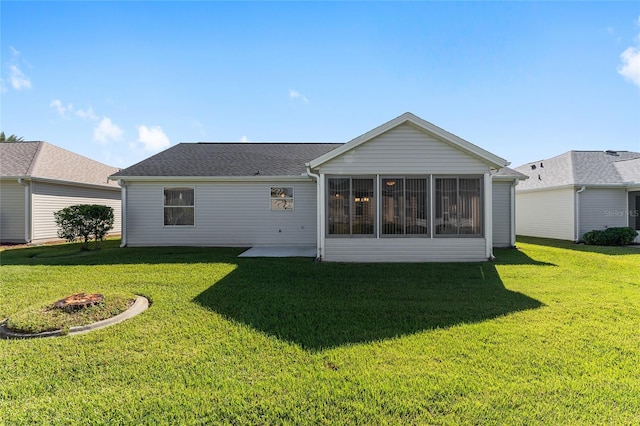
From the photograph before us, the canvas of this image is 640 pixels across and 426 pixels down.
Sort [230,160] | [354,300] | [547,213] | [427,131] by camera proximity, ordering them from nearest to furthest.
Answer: [354,300]
[427,131]
[230,160]
[547,213]

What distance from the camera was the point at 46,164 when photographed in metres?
15.0

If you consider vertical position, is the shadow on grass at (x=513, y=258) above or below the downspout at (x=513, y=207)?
below

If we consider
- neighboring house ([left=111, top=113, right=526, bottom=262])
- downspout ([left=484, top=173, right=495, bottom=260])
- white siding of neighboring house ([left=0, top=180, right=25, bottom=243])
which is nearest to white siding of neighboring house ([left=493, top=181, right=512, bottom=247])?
neighboring house ([left=111, top=113, right=526, bottom=262])

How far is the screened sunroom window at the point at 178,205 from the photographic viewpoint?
12.2 metres

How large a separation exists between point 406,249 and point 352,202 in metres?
2.25

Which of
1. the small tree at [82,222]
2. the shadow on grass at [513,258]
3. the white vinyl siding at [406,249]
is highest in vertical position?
the small tree at [82,222]

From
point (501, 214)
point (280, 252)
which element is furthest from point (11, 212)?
point (501, 214)

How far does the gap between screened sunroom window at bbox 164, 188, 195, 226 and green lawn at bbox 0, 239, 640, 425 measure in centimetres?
550

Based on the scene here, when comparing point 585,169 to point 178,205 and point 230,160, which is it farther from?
point 178,205

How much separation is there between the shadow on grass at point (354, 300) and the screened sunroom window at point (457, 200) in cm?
171

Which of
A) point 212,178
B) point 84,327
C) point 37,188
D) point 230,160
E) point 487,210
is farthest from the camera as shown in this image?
point 37,188

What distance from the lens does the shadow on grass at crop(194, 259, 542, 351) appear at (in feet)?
14.2

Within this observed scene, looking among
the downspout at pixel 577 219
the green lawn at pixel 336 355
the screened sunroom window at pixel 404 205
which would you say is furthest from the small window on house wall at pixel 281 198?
the downspout at pixel 577 219

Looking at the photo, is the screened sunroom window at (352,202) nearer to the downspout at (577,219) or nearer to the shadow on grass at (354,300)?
the shadow on grass at (354,300)
